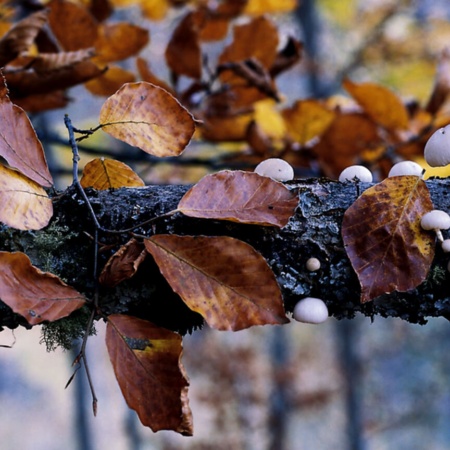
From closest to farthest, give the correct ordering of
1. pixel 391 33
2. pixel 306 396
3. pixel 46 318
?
pixel 46 318 < pixel 391 33 < pixel 306 396

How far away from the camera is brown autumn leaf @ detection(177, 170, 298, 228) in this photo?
0.49 meters

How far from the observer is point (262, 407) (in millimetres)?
5234

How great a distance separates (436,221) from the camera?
0.49m

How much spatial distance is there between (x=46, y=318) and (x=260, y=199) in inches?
9.0

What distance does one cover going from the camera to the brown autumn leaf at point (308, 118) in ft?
3.58

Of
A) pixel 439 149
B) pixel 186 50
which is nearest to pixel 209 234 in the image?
pixel 439 149

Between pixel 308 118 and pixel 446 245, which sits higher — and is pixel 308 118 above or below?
above

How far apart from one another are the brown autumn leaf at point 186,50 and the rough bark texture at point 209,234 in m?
0.50

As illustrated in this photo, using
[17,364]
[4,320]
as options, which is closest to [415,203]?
[4,320]

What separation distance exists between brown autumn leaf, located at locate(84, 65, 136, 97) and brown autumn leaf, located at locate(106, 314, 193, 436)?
0.62 metres

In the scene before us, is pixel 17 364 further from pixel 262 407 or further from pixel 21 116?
pixel 21 116

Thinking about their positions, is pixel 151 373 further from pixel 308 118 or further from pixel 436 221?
pixel 308 118

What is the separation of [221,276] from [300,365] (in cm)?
521

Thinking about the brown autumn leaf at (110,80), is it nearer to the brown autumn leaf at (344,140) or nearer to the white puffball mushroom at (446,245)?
the brown autumn leaf at (344,140)
